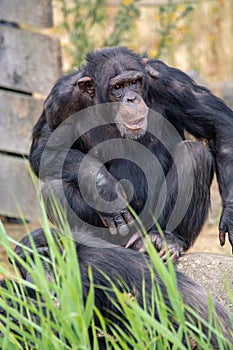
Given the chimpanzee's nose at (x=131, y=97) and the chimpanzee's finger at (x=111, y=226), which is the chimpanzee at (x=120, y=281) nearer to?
the chimpanzee's finger at (x=111, y=226)

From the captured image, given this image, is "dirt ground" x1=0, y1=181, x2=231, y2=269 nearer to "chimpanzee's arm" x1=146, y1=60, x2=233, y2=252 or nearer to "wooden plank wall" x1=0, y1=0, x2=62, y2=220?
"wooden plank wall" x1=0, y1=0, x2=62, y2=220

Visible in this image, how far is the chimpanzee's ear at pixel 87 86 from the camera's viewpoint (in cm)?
573

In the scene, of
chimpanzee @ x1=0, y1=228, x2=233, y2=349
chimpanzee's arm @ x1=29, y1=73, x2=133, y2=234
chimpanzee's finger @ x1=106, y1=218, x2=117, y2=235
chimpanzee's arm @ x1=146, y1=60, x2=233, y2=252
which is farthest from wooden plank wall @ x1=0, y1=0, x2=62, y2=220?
chimpanzee @ x1=0, y1=228, x2=233, y2=349

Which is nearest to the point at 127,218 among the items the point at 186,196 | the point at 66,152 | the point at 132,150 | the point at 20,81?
the point at 186,196

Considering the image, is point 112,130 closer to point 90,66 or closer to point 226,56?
point 90,66

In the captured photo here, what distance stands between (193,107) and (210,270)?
3.80 feet

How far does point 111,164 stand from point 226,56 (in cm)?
765

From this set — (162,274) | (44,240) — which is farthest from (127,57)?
(162,274)

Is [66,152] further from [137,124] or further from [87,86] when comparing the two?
[137,124]

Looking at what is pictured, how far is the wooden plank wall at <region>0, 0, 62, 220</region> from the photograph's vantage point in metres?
8.31

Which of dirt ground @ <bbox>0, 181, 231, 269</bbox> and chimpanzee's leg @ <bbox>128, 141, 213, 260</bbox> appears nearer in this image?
chimpanzee's leg @ <bbox>128, 141, 213, 260</bbox>

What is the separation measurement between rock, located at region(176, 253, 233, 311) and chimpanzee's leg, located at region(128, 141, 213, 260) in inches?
6.8

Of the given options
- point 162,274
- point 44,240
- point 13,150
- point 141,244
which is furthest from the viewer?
A: point 13,150

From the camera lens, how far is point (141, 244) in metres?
5.41
